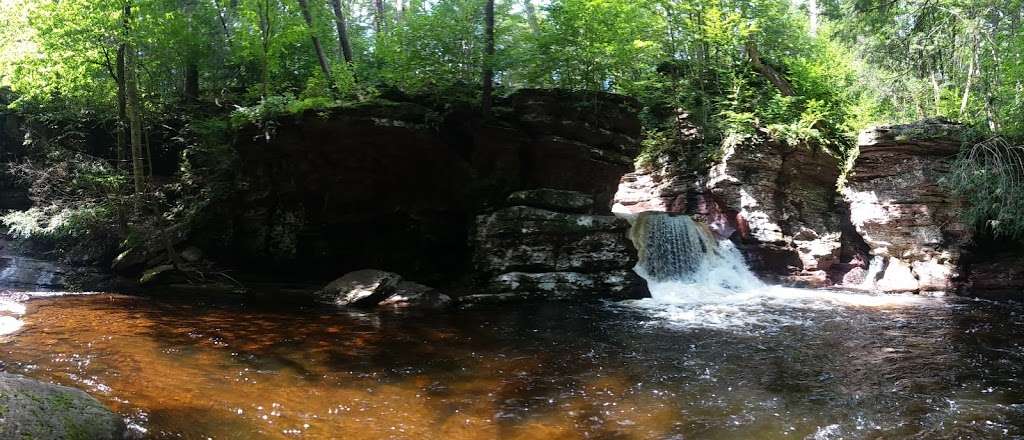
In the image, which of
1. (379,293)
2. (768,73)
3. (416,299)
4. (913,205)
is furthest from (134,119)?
(913,205)

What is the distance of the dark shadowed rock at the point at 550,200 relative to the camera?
14391 millimetres

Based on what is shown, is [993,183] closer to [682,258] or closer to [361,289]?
[682,258]

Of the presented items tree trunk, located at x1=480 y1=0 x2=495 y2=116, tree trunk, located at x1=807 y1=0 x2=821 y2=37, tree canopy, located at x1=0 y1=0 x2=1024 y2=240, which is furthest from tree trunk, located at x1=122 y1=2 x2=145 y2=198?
tree trunk, located at x1=807 y1=0 x2=821 y2=37

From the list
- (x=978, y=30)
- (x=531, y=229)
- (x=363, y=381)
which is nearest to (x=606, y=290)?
(x=531, y=229)

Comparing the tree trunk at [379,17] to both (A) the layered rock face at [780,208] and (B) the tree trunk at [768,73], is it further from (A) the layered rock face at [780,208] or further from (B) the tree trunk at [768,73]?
(A) the layered rock face at [780,208]

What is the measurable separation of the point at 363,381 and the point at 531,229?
7.69 metres

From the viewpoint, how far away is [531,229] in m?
13.8

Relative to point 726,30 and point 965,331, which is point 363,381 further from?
point 726,30

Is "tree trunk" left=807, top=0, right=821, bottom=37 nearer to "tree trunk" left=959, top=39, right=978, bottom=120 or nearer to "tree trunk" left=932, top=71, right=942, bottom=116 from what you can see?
"tree trunk" left=932, top=71, right=942, bottom=116

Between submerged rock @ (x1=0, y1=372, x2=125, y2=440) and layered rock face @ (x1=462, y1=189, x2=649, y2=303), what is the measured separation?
910 centimetres

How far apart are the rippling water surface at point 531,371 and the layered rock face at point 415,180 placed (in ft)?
13.4

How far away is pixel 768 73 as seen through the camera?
20578 mm

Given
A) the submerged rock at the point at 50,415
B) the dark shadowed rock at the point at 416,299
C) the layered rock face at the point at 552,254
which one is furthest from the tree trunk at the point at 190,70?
the submerged rock at the point at 50,415

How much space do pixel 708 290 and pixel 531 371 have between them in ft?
30.1
